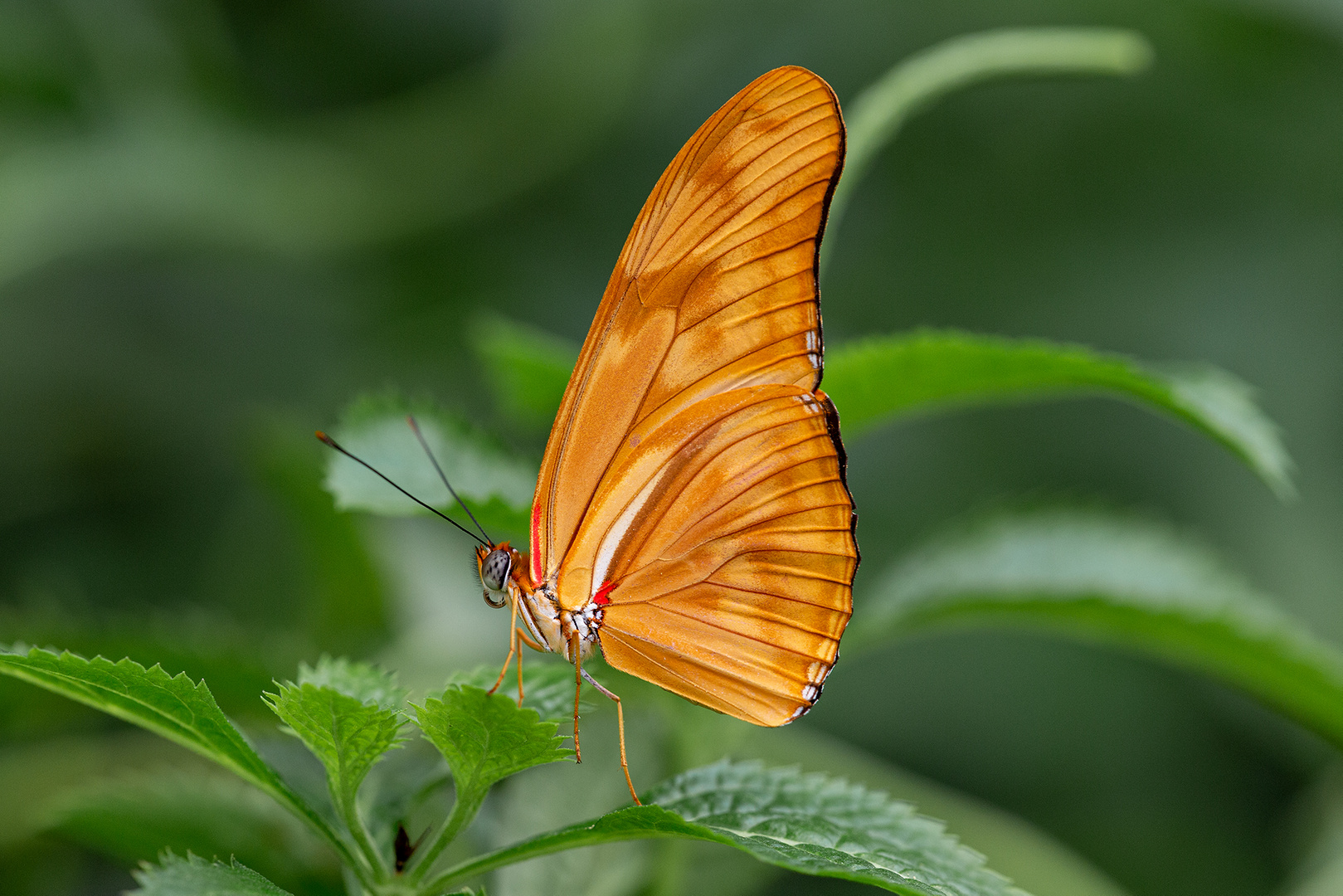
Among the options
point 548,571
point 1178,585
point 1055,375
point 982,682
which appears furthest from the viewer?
point 982,682

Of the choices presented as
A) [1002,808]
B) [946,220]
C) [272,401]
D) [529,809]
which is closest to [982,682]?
[1002,808]

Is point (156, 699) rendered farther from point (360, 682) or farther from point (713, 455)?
point (713, 455)

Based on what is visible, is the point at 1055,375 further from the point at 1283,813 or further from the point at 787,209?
the point at 1283,813

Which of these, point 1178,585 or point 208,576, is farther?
point 208,576

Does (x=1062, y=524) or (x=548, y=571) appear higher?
(x=1062, y=524)

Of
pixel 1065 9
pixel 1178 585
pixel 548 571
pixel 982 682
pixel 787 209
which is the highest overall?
pixel 1065 9

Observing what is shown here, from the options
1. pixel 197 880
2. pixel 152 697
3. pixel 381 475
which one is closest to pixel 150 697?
pixel 152 697

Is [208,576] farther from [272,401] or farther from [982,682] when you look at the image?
[982,682]

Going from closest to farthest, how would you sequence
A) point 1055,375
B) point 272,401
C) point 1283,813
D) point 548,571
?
1. point 1055,375
2. point 548,571
3. point 1283,813
4. point 272,401
